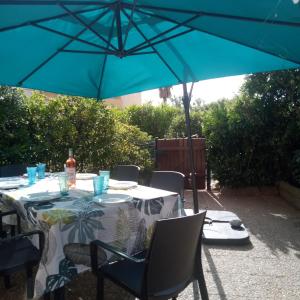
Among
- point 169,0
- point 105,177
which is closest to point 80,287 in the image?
point 105,177

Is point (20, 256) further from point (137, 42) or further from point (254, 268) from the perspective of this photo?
point (137, 42)

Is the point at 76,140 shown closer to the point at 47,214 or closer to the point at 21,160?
the point at 21,160

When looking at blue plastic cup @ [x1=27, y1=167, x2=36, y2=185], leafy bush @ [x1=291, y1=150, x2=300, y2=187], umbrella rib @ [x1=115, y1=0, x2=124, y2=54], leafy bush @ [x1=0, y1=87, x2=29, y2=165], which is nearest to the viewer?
umbrella rib @ [x1=115, y1=0, x2=124, y2=54]

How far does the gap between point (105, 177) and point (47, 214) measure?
0.84 m

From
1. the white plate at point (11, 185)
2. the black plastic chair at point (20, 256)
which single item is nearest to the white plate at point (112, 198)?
the black plastic chair at point (20, 256)

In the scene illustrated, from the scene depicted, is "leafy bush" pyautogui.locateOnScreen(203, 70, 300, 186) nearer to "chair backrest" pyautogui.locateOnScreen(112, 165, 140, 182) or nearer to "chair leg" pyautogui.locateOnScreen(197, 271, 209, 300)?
"chair backrest" pyautogui.locateOnScreen(112, 165, 140, 182)

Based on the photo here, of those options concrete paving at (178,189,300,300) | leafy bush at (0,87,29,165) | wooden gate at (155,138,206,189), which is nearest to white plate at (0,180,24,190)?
concrete paving at (178,189,300,300)

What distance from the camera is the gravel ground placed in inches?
107

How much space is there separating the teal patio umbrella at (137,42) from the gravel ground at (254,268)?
1.73 metres

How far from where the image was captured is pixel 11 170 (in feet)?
13.7

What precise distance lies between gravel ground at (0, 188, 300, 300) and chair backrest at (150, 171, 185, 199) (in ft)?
2.64

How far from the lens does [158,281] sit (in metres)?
1.88

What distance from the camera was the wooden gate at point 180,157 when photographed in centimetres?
684

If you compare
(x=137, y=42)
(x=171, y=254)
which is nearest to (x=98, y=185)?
(x=171, y=254)
